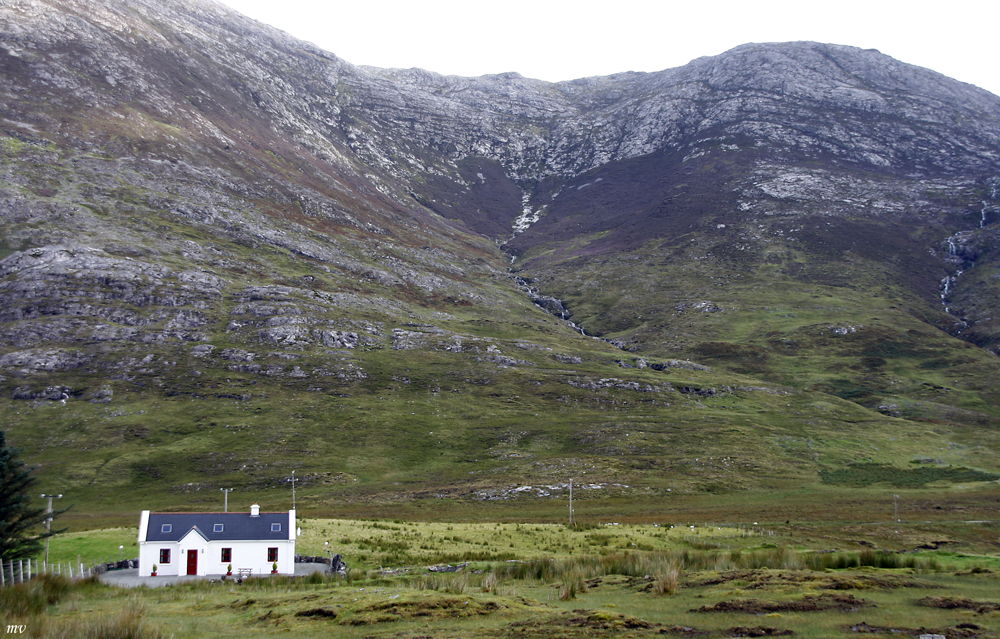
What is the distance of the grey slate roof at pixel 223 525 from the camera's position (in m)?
37.3

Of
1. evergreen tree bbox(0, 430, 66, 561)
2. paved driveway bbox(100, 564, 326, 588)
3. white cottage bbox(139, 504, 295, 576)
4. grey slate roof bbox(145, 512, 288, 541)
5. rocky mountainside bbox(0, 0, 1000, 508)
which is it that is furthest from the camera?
rocky mountainside bbox(0, 0, 1000, 508)

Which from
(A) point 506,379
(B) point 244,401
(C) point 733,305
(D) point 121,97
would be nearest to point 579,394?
(A) point 506,379

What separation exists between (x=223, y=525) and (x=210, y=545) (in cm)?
144

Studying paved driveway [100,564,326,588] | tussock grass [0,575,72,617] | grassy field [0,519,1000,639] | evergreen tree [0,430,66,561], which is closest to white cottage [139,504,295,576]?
paved driveway [100,564,326,588]

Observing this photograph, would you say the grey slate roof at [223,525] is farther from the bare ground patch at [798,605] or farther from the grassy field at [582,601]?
the bare ground patch at [798,605]

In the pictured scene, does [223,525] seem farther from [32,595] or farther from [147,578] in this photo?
[32,595]

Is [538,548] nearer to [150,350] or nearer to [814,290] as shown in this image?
[150,350]

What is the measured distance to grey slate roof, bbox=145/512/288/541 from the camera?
3731 centimetres

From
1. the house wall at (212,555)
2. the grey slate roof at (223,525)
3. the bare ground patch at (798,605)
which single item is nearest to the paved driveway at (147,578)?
the house wall at (212,555)


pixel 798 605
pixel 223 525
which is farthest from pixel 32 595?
pixel 798 605

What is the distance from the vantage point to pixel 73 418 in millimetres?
92125

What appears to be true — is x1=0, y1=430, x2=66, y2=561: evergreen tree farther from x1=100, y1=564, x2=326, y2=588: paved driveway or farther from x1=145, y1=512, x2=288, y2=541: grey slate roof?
x1=145, y1=512, x2=288, y2=541: grey slate roof

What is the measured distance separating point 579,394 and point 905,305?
10271 cm

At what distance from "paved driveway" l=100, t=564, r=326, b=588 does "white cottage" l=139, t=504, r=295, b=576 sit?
83 centimetres
